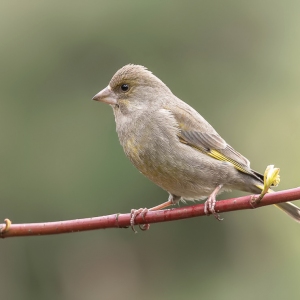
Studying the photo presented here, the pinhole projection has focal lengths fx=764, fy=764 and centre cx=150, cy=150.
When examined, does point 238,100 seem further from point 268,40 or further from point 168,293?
point 168,293

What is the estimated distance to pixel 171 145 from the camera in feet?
18.5

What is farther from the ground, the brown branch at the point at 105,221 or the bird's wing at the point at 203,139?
the bird's wing at the point at 203,139

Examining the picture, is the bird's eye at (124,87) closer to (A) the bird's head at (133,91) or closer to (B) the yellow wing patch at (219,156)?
(A) the bird's head at (133,91)

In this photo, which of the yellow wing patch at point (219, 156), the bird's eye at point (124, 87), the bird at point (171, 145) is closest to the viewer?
the bird at point (171, 145)

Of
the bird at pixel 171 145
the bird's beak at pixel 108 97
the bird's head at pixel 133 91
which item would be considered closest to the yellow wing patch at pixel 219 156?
the bird at pixel 171 145

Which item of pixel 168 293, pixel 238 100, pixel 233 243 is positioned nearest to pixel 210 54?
pixel 238 100

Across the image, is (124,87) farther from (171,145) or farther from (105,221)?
(105,221)

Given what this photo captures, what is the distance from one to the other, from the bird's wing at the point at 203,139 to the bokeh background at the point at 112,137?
9.25 m

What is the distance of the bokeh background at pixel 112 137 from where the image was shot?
16.0m

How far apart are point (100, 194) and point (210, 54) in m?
4.63

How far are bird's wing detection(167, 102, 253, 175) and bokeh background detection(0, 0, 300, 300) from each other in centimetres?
925

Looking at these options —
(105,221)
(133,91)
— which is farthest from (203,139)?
(105,221)

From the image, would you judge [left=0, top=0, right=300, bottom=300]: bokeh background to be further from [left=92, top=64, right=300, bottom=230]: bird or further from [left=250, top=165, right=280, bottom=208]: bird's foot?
[left=250, top=165, right=280, bottom=208]: bird's foot

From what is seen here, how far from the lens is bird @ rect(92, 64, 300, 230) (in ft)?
18.1
